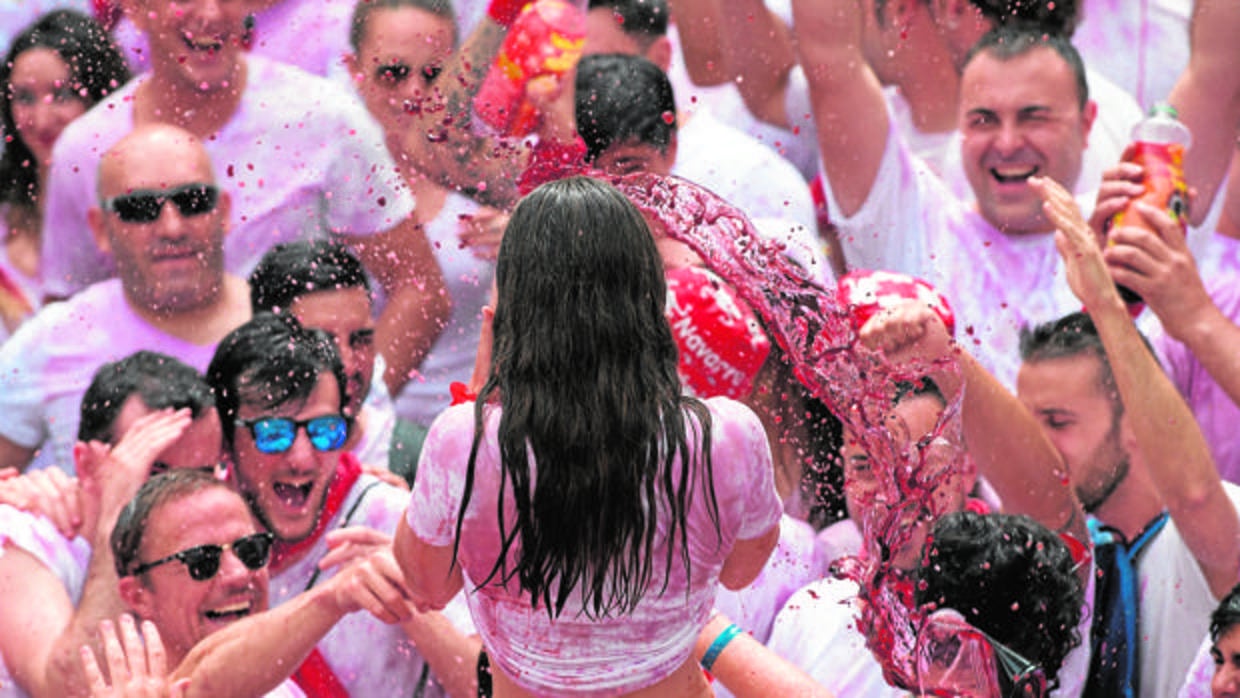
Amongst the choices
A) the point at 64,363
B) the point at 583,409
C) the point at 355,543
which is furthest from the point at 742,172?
the point at 583,409

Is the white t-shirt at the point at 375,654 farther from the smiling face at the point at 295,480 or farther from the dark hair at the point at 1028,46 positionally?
the dark hair at the point at 1028,46

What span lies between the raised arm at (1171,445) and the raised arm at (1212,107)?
0.74 meters

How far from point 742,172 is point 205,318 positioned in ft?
4.14

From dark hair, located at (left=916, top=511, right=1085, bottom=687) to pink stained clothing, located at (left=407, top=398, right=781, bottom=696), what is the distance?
0.78 metres

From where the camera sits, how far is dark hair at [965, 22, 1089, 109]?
395cm

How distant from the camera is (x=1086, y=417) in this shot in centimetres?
360

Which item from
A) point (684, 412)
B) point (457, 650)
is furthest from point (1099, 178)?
point (684, 412)

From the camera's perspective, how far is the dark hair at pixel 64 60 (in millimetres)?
4363

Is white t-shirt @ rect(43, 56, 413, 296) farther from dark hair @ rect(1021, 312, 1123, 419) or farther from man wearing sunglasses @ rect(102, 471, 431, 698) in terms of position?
dark hair @ rect(1021, 312, 1123, 419)

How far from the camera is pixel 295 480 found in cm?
346

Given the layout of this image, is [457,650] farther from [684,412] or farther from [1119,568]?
[1119,568]

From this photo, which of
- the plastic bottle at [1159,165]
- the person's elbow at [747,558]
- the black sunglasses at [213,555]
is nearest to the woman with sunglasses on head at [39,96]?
the black sunglasses at [213,555]

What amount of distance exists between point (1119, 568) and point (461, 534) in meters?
1.69

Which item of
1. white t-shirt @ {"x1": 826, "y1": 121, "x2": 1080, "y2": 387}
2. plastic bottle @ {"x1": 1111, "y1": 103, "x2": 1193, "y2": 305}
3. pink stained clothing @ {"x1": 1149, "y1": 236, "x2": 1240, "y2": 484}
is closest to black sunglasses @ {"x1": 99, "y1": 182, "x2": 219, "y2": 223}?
white t-shirt @ {"x1": 826, "y1": 121, "x2": 1080, "y2": 387}
